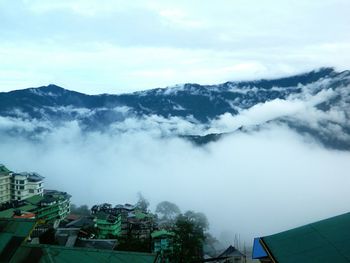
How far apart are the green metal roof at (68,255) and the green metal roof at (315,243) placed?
3896mm

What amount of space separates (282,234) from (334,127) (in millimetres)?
141269

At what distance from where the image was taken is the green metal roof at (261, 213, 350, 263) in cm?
1054

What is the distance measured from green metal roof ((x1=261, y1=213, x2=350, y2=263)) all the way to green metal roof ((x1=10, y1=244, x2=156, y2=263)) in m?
3.90

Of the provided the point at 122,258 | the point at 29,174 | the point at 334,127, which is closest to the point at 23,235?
the point at 122,258

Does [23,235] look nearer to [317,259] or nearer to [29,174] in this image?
[317,259]

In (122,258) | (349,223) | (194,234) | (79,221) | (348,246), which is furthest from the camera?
(79,221)

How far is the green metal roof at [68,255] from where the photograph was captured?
11906 mm

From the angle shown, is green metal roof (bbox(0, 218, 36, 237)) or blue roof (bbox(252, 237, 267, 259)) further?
green metal roof (bbox(0, 218, 36, 237))

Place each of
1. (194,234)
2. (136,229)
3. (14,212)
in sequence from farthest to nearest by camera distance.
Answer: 1. (136,229)
2. (14,212)
3. (194,234)

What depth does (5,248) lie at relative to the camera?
12250mm

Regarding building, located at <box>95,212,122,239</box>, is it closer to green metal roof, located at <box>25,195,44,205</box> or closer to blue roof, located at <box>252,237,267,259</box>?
green metal roof, located at <box>25,195,44,205</box>

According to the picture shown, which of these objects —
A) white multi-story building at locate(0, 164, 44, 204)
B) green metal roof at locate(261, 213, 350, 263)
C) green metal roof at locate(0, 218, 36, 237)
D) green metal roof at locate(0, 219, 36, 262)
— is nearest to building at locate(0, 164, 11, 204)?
white multi-story building at locate(0, 164, 44, 204)

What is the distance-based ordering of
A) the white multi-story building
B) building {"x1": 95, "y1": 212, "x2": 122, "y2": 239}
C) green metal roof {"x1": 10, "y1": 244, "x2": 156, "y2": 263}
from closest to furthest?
1. green metal roof {"x1": 10, "y1": 244, "x2": 156, "y2": 263}
2. building {"x1": 95, "y1": 212, "x2": 122, "y2": 239}
3. the white multi-story building

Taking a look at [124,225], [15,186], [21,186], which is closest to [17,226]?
[124,225]
